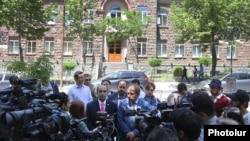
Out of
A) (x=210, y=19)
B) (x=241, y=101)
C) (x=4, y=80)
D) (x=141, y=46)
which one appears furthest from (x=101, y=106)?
(x=141, y=46)

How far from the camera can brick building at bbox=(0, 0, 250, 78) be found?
1750 inches

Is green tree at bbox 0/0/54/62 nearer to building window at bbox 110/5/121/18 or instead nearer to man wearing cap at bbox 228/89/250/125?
building window at bbox 110/5/121/18

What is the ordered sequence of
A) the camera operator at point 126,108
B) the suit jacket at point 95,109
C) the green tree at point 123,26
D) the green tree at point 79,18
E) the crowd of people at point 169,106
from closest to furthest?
the crowd of people at point 169,106 < the camera operator at point 126,108 < the suit jacket at point 95,109 < the green tree at point 79,18 < the green tree at point 123,26

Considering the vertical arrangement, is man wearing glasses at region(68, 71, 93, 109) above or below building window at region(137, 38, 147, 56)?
below

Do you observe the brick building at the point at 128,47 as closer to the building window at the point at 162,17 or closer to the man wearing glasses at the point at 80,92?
the building window at the point at 162,17

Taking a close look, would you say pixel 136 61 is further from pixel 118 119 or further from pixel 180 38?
pixel 118 119

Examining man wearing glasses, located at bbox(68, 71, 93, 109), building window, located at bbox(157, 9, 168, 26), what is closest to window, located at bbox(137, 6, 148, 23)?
building window, located at bbox(157, 9, 168, 26)

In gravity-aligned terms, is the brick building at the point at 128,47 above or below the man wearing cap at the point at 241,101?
above

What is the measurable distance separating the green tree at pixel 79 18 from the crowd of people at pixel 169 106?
2921 cm

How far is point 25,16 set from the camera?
32719mm

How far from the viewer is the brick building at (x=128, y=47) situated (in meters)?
44.4

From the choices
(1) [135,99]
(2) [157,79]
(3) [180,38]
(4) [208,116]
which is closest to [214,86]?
(1) [135,99]

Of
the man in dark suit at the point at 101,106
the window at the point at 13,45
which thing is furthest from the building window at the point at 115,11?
the man in dark suit at the point at 101,106

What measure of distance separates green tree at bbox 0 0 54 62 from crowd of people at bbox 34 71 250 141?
2305 centimetres
